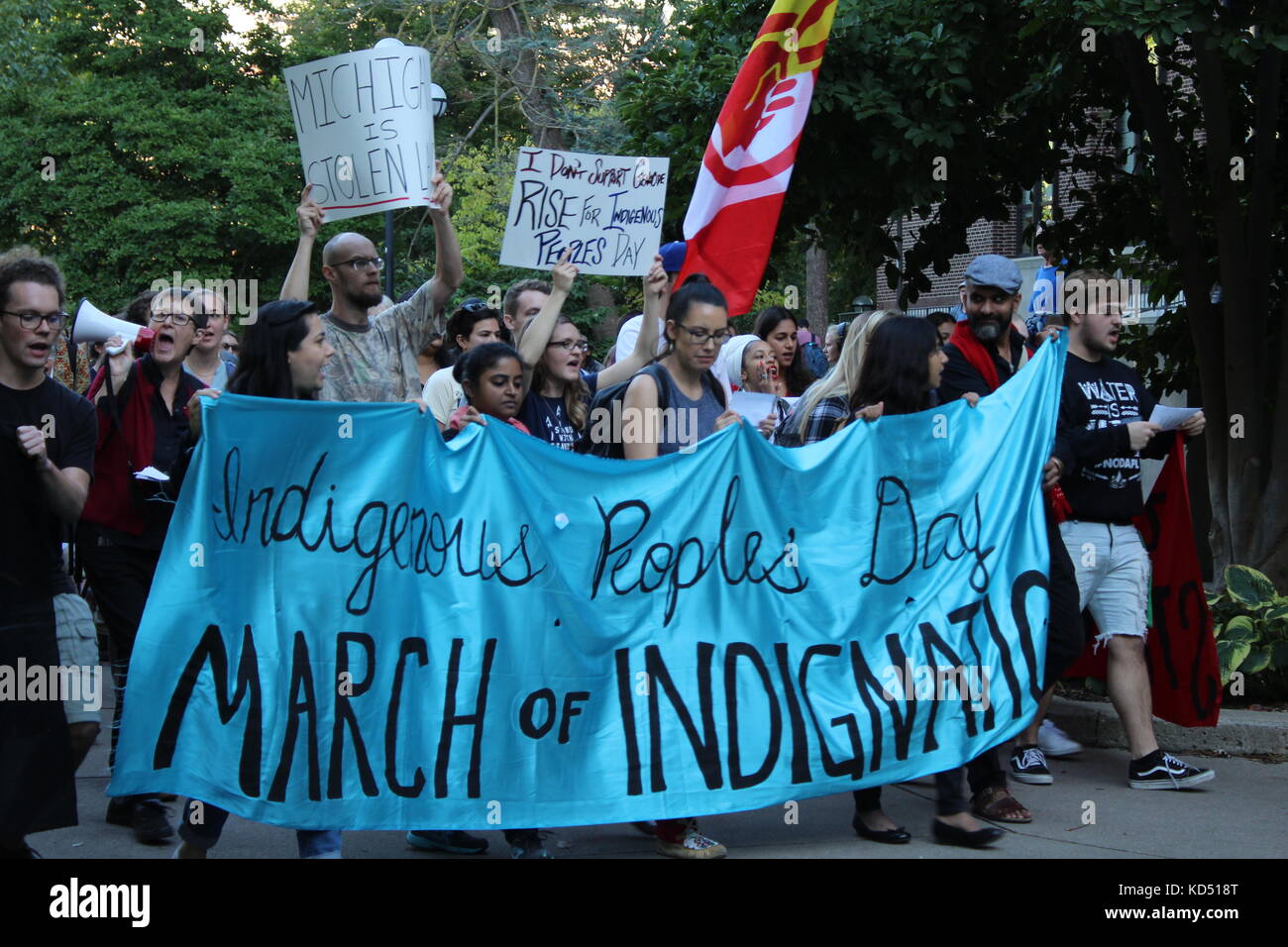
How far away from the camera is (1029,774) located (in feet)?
22.0

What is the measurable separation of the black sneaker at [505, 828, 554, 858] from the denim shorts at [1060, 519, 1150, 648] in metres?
2.58

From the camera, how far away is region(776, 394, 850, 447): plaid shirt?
19.9 feet

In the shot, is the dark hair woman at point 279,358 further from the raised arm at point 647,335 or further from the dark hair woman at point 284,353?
the raised arm at point 647,335

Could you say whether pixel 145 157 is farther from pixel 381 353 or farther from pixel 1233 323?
pixel 381 353

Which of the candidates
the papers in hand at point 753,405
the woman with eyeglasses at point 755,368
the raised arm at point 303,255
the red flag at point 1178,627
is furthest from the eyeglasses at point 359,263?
the red flag at point 1178,627

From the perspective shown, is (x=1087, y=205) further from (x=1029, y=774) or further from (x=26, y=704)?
(x=26, y=704)

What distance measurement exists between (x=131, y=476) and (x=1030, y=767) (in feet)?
12.9

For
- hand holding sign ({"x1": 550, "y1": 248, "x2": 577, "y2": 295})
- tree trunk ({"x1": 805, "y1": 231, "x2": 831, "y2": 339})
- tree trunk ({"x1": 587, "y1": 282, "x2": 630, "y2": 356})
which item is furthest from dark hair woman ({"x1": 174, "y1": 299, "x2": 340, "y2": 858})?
tree trunk ({"x1": 805, "y1": 231, "x2": 831, "y2": 339})

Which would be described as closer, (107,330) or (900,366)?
(900,366)

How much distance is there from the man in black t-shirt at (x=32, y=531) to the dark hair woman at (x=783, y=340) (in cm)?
442

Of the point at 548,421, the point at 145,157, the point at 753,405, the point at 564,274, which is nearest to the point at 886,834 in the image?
the point at 548,421

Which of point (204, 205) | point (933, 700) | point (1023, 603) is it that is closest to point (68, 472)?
point (933, 700)

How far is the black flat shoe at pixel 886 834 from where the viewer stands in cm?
560

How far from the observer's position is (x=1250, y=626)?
813cm
